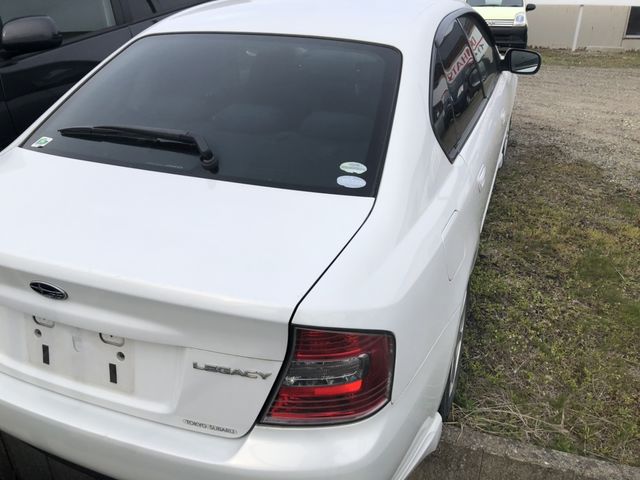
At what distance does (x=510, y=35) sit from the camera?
14477 mm

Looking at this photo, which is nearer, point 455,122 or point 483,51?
point 455,122

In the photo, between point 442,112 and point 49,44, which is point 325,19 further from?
point 49,44

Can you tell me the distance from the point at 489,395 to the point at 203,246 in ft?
5.41

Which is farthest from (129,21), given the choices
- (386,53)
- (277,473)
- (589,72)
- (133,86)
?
(589,72)

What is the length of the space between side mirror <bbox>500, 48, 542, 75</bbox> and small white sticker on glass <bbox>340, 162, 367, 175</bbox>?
8.80 ft

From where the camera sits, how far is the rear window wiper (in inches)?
78.4

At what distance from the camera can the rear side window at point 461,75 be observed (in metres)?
2.62

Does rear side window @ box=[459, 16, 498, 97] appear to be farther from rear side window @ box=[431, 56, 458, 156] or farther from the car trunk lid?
the car trunk lid

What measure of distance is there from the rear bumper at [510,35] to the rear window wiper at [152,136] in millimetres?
13912

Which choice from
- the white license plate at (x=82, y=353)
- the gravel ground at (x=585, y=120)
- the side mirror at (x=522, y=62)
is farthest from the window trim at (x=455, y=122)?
the gravel ground at (x=585, y=120)

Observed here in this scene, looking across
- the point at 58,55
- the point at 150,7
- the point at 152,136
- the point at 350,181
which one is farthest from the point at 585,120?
the point at 152,136

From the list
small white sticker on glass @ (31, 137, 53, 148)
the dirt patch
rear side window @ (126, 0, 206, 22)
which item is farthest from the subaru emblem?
rear side window @ (126, 0, 206, 22)

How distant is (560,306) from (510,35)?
12785 millimetres

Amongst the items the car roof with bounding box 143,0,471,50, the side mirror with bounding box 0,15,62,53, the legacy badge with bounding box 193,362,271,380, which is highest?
the car roof with bounding box 143,0,471,50
